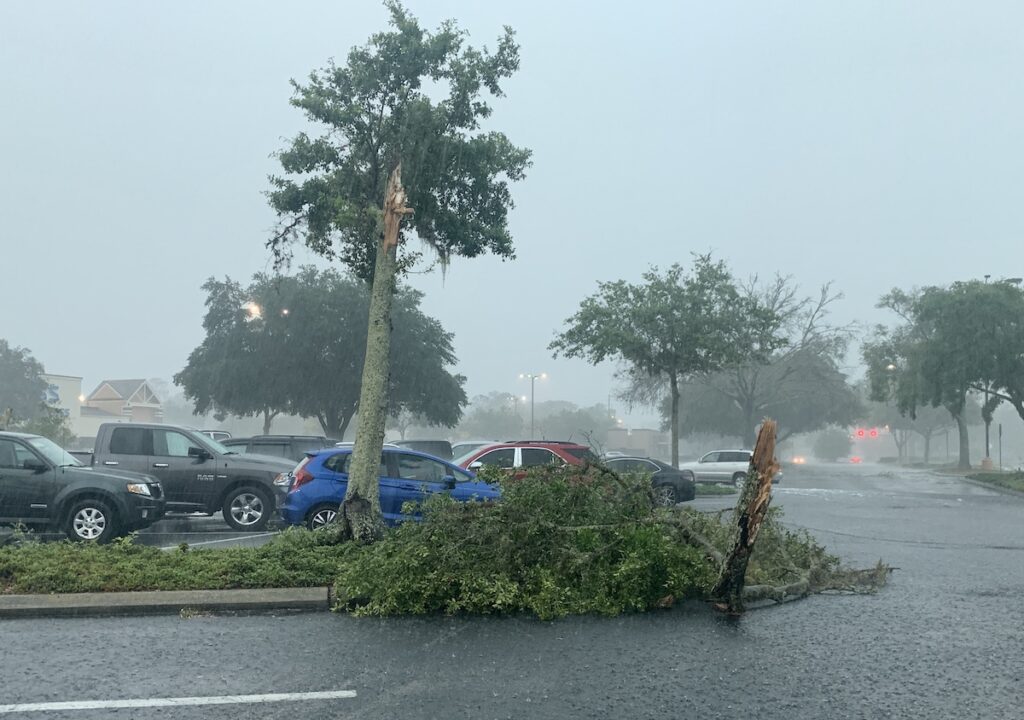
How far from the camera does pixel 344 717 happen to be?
5.32 m

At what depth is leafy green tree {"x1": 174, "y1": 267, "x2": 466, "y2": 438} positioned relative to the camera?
46.9 m

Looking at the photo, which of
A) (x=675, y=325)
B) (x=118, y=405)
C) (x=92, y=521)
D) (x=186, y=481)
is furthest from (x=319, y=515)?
(x=118, y=405)

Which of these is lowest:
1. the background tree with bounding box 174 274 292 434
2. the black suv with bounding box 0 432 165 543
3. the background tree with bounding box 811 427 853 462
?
the background tree with bounding box 811 427 853 462

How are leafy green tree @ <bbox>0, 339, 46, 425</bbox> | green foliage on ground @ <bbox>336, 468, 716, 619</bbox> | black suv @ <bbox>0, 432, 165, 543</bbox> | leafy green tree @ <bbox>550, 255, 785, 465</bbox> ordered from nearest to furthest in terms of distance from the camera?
green foliage on ground @ <bbox>336, 468, 716, 619</bbox> < black suv @ <bbox>0, 432, 165, 543</bbox> < leafy green tree @ <bbox>550, 255, 785, 465</bbox> < leafy green tree @ <bbox>0, 339, 46, 425</bbox>

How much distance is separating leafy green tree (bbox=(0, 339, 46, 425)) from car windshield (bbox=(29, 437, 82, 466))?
70.2 meters

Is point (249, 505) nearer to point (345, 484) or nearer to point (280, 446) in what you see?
point (345, 484)

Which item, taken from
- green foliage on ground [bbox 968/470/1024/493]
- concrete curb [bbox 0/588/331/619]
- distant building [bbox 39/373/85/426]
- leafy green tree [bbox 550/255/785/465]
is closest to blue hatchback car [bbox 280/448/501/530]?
concrete curb [bbox 0/588/331/619]

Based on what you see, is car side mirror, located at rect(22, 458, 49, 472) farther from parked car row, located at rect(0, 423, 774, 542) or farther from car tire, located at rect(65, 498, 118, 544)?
car tire, located at rect(65, 498, 118, 544)

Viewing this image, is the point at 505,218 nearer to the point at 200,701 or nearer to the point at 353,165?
the point at 353,165

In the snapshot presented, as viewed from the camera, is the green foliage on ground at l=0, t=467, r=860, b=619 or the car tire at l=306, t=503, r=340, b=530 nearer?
the green foliage on ground at l=0, t=467, r=860, b=619

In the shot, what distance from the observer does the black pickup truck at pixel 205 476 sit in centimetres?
1555

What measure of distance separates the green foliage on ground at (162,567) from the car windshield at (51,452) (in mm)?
2870

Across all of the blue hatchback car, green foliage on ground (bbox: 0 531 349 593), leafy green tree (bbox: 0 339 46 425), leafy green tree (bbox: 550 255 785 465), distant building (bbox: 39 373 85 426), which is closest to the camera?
green foliage on ground (bbox: 0 531 349 593)

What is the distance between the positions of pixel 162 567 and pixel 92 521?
415 centimetres
